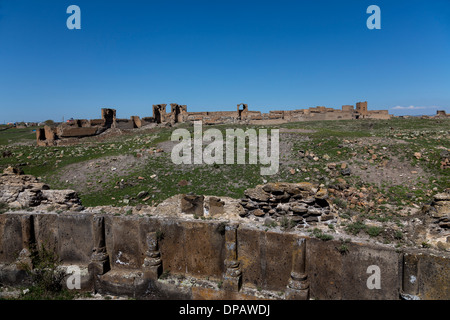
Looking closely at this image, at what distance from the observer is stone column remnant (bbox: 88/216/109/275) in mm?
6672

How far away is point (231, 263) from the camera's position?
6.01 metres

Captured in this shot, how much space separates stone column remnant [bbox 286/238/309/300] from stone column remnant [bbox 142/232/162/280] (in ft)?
9.57

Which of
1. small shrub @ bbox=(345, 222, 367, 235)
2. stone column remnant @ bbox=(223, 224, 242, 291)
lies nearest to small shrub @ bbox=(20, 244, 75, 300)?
stone column remnant @ bbox=(223, 224, 242, 291)

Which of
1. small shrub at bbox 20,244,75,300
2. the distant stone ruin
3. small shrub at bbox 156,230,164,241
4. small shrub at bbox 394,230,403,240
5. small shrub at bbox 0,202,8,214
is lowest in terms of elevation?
small shrub at bbox 20,244,75,300

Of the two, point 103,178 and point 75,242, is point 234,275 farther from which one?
point 103,178

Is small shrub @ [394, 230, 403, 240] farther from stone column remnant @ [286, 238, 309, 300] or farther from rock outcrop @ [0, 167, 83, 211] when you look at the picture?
rock outcrop @ [0, 167, 83, 211]

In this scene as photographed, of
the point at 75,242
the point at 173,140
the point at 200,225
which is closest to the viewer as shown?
the point at 200,225

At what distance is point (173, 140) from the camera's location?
26.3 metres

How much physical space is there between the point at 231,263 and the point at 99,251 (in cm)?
328

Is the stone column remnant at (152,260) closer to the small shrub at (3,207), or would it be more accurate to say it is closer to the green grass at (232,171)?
the small shrub at (3,207)

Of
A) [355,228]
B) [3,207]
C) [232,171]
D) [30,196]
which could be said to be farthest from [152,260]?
[232,171]

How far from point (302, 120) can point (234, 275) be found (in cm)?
3951

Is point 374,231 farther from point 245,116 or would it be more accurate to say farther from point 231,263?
point 245,116
